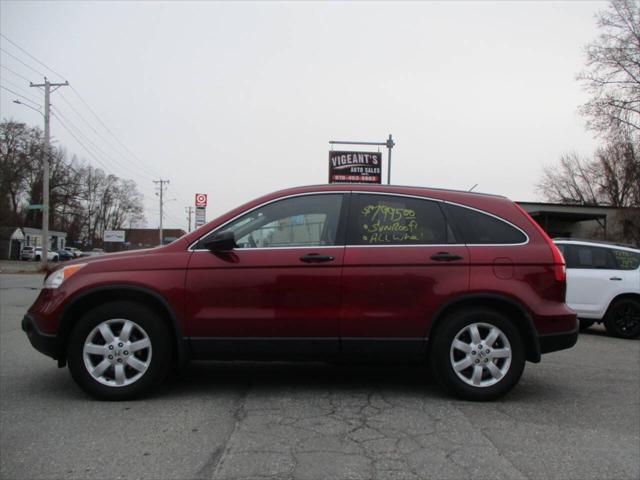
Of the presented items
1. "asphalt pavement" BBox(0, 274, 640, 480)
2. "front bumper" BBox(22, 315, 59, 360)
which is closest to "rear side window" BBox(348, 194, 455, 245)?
"asphalt pavement" BBox(0, 274, 640, 480)

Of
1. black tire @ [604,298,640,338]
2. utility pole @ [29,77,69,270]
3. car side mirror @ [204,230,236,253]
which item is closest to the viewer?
car side mirror @ [204,230,236,253]

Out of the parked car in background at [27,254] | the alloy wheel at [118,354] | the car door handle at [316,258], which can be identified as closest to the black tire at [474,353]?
the car door handle at [316,258]

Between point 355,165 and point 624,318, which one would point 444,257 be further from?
point 355,165

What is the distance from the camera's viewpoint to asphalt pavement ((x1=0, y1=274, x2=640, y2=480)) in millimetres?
3254

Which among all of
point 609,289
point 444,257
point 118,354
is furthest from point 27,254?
point 444,257

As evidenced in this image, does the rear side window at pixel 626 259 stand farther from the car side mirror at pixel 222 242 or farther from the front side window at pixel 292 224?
the car side mirror at pixel 222 242

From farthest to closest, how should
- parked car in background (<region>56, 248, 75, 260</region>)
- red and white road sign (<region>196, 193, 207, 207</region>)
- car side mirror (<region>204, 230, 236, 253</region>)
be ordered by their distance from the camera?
parked car in background (<region>56, 248, 75, 260</region>), red and white road sign (<region>196, 193, 207, 207</region>), car side mirror (<region>204, 230, 236, 253</region>)

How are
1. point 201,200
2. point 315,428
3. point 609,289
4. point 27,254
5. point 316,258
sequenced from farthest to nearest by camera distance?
point 27,254
point 201,200
point 609,289
point 316,258
point 315,428

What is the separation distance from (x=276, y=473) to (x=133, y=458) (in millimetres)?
928

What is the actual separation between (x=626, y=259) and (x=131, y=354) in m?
8.34

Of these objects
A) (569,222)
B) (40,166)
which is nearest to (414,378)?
(569,222)

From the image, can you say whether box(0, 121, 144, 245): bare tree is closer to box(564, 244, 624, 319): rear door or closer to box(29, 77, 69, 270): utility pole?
box(29, 77, 69, 270): utility pole

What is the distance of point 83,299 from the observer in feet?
14.8

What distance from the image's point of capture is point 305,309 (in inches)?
175
